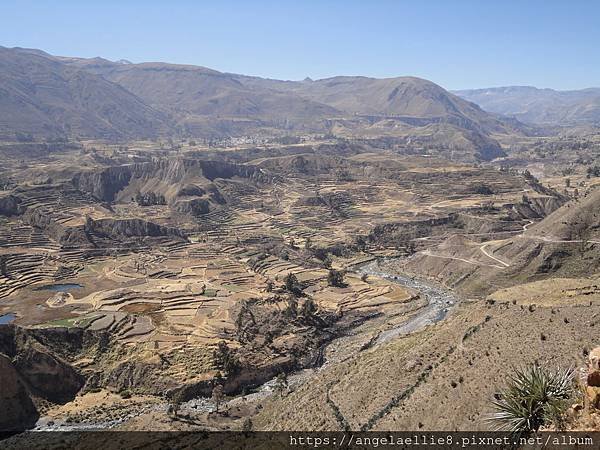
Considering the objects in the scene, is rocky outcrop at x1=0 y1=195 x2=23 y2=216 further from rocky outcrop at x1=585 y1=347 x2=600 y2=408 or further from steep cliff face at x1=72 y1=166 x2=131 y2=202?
rocky outcrop at x1=585 y1=347 x2=600 y2=408

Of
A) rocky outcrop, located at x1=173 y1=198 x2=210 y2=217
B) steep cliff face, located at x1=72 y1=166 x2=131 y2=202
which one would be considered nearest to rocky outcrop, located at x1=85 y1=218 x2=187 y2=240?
rocky outcrop, located at x1=173 y1=198 x2=210 y2=217

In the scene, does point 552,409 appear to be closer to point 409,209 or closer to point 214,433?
point 214,433

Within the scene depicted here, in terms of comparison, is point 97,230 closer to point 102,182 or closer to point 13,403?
point 102,182

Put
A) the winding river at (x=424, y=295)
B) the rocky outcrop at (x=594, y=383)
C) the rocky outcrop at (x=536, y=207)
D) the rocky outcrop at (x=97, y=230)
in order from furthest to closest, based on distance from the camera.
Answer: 1. the rocky outcrop at (x=536, y=207)
2. the rocky outcrop at (x=97, y=230)
3. the winding river at (x=424, y=295)
4. the rocky outcrop at (x=594, y=383)

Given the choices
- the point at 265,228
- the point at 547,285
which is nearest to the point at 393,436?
the point at 547,285

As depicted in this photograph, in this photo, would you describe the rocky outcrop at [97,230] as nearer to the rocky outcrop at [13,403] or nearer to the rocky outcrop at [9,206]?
the rocky outcrop at [9,206]

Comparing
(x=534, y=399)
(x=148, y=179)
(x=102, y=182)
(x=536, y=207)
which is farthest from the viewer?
(x=148, y=179)

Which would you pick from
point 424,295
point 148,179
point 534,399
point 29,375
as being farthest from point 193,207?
point 534,399

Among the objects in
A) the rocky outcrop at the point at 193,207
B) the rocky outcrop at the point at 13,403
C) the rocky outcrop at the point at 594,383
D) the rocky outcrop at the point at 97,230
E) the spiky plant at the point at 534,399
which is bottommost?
the rocky outcrop at the point at 13,403

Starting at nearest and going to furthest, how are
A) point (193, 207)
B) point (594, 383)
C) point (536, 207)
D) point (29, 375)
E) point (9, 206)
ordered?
1. point (594, 383)
2. point (29, 375)
3. point (9, 206)
4. point (536, 207)
5. point (193, 207)

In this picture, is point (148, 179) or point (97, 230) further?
point (148, 179)

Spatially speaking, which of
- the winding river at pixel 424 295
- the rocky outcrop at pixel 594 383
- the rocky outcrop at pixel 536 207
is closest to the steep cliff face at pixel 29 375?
the winding river at pixel 424 295
